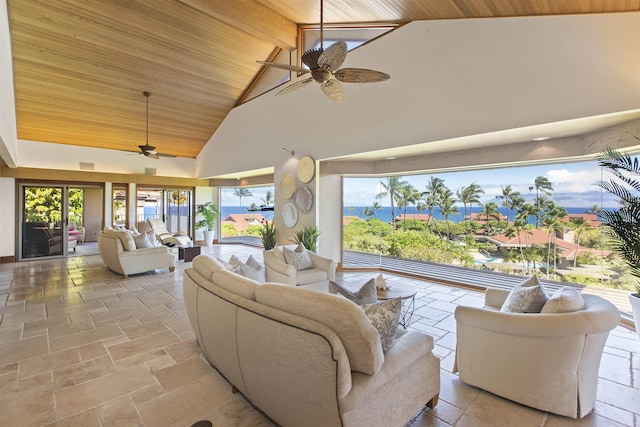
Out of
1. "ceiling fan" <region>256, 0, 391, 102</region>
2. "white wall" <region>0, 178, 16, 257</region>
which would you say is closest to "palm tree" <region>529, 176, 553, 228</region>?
"ceiling fan" <region>256, 0, 391, 102</region>

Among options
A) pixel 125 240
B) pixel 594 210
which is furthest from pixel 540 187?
pixel 125 240

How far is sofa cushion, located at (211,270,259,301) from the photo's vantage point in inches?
81.7

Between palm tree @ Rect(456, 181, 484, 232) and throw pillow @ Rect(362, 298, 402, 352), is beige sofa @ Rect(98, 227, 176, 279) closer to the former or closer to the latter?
throw pillow @ Rect(362, 298, 402, 352)

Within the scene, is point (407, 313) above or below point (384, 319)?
below

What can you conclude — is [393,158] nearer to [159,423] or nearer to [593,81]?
[593,81]

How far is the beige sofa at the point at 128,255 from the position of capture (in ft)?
19.8

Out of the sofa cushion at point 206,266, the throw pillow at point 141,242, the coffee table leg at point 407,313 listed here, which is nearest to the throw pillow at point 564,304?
the coffee table leg at point 407,313

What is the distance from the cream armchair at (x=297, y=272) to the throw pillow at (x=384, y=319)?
2.55m

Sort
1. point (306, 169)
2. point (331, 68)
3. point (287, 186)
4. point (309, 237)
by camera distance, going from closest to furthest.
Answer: point (331, 68), point (309, 237), point (306, 169), point (287, 186)

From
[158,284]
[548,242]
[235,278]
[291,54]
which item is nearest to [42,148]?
[158,284]

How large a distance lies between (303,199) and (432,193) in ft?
9.05

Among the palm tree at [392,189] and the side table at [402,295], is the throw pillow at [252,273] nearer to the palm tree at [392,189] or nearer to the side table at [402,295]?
the side table at [402,295]

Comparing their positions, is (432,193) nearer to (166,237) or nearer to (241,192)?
(241,192)

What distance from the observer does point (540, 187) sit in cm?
516
